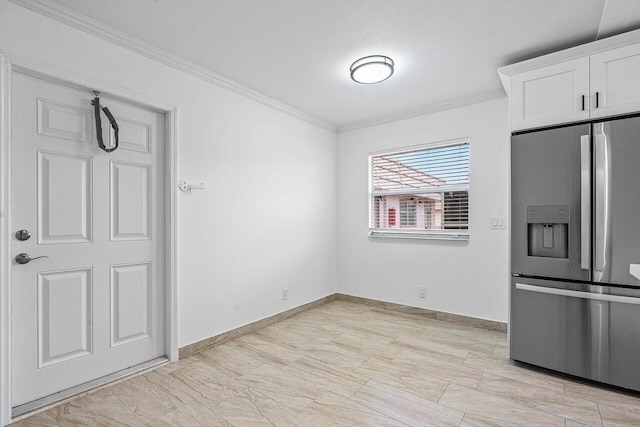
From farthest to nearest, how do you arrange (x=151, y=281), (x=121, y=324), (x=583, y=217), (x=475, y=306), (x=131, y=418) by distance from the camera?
1. (x=475, y=306)
2. (x=151, y=281)
3. (x=121, y=324)
4. (x=583, y=217)
5. (x=131, y=418)

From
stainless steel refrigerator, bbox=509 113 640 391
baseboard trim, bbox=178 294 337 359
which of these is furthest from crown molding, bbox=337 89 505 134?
baseboard trim, bbox=178 294 337 359

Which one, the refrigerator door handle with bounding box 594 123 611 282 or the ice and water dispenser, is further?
the ice and water dispenser

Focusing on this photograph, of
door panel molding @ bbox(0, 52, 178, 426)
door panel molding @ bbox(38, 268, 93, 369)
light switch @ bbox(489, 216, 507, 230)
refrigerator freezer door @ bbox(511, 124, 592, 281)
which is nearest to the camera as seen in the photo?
door panel molding @ bbox(0, 52, 178, 426)

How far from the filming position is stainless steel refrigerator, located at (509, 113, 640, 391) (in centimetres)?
211

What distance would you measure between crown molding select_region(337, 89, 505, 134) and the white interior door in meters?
2.57

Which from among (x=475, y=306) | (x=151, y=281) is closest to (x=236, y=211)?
(x=151, y=281)

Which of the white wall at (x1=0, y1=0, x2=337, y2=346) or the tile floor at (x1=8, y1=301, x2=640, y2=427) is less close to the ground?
the white wall at (x1=0, y1=0, x2=337, y2=346)

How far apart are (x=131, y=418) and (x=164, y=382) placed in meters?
0.40

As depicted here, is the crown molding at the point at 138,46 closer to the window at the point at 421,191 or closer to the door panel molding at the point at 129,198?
the door panel molding at the point at 129,198

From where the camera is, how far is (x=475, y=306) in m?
3.46

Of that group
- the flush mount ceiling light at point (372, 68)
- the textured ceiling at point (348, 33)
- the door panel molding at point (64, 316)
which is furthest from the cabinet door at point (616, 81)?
the door panel molding at point (64, 316)

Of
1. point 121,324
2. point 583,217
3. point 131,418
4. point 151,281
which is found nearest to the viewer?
point 131,418

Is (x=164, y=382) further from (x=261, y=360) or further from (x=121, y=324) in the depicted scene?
(x=261, y=360)

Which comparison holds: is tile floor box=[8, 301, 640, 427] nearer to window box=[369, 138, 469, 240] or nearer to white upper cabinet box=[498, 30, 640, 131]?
window box=[369, 138, 469, 240]
